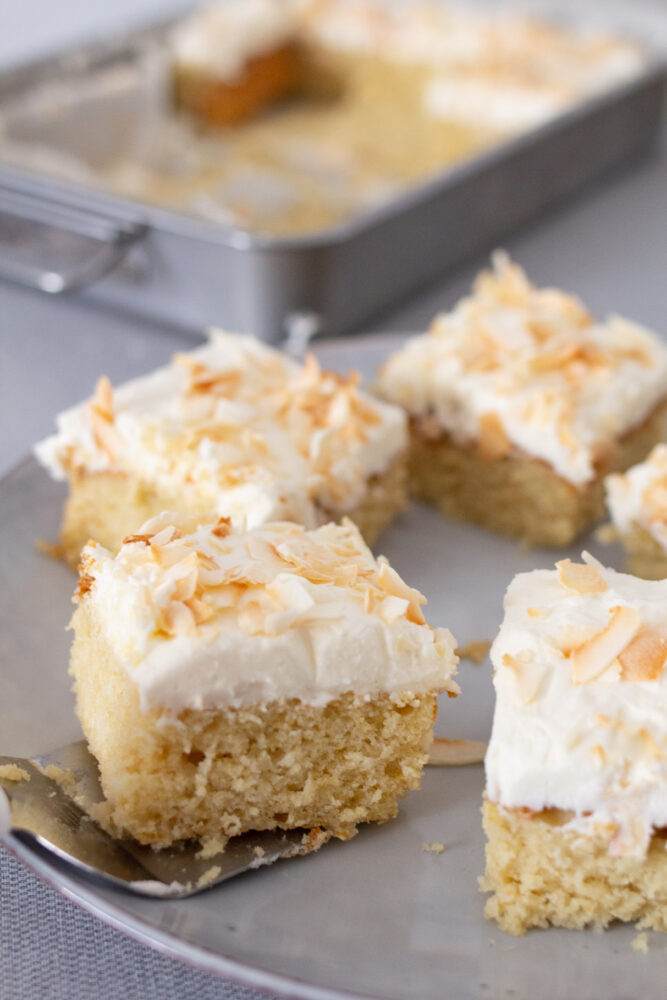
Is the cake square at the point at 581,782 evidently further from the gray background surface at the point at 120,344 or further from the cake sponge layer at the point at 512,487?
the cake sponge layer at the point at 512,487

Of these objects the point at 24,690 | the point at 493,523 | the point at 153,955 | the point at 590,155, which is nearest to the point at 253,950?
the point at 153,955

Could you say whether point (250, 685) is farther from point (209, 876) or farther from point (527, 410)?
point (527, 410)

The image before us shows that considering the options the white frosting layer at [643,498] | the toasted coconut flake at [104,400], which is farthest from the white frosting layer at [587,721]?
the toasted coconut flake at [104,400]

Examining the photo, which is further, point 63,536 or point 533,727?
point 63,536

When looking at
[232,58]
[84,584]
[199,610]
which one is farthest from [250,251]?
[232,58]

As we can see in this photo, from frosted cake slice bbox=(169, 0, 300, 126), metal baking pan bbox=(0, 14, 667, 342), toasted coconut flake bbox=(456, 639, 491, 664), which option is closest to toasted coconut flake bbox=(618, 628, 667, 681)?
toasted coconut flake bbox=(456, 639, 491, 664)

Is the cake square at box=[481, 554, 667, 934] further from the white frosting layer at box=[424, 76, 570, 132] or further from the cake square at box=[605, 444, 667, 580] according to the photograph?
the white frosting layer at box=[424, 76, 570, 132]

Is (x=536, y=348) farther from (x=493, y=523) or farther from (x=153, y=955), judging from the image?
(x=153, y=955)
